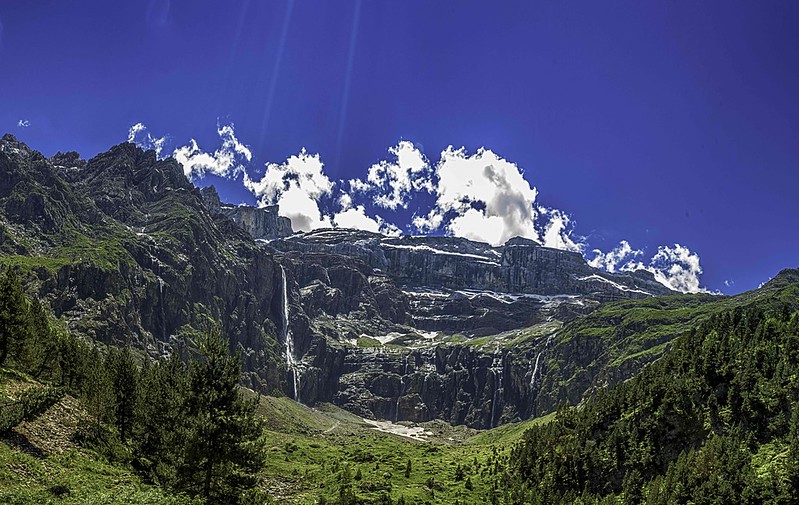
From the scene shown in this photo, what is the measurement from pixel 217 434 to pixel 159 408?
92.9 feet

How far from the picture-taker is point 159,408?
59531 millimetres

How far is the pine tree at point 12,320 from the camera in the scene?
51719 mm

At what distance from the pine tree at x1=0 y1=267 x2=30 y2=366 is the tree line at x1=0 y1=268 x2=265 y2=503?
A: 8 cm

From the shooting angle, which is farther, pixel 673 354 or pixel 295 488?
pixel 295 488

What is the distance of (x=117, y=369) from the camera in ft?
188

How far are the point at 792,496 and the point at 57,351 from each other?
276ft

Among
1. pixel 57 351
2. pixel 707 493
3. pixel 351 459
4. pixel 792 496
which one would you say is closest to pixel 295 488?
pixel 351 459

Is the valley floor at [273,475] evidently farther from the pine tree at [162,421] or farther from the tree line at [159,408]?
the pine tree at [162,421]

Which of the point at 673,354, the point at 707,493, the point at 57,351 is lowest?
the point at 707,493

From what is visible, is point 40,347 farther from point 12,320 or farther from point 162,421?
point 162,421

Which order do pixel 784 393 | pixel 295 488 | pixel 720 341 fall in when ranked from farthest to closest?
pixel 295 488, pixel 720 341, pixel 784 393

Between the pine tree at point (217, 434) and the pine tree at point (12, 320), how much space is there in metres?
27.8

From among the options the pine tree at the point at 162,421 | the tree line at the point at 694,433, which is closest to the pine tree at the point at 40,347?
the pine tree at the point at 162,421

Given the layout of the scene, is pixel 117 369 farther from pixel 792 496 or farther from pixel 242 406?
pixel 792 496
